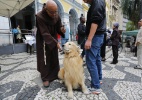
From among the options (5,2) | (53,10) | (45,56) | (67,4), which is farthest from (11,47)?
(67,4)

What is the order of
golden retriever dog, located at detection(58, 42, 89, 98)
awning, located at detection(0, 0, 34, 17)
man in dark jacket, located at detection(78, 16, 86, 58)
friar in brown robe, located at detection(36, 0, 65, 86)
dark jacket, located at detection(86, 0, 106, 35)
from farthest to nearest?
awning, located at detection(0, 0, 34, 17) < man in dark jacket, located at detection(78, 16, 86, 58) < friar in brown robe, located at detection(36, 0, 65, 86) < golden retriever dog, located at detection(58, 42, 89, 98) < dark jacket, located at detection(86, 0, 106, 35)

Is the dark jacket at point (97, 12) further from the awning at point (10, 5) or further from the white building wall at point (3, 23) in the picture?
the white building wall at point (3, 23)

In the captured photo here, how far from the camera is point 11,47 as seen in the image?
9469 millimetres

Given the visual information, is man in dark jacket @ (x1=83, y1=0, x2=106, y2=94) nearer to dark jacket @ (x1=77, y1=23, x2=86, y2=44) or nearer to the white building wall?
dark jacket @ (x1=77, y1=23, x2=86, y2=44)

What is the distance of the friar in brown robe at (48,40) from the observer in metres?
3.20

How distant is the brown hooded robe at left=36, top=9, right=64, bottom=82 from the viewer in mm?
3227

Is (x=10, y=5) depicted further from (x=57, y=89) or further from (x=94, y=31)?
(x=94, y=31)

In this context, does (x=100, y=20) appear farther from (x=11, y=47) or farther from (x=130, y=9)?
(x=130, y=9)

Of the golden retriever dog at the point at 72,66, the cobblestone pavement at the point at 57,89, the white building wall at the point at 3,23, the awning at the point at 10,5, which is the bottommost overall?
the cobblestone pavement at the point at 57,89

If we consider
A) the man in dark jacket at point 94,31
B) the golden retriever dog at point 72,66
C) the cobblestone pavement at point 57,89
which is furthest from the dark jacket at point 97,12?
the cobblestone pavement at point 57,89

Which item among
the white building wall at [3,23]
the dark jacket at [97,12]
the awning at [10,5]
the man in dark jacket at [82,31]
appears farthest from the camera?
the white building wall at [3,23]

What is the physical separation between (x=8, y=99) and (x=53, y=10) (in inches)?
75.3

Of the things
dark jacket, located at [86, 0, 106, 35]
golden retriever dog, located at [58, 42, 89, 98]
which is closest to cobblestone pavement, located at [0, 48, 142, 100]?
golden retriever dog, located at [58, 42, 89, 98]

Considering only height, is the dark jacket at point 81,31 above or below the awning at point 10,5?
below
